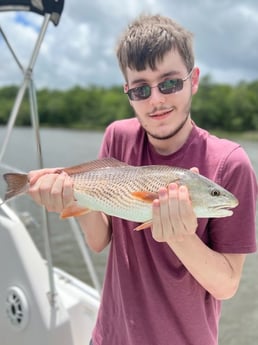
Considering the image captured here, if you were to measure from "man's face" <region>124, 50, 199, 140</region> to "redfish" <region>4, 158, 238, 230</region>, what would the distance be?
7.0 inches

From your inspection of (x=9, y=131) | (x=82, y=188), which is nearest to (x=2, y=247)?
(x=9, y=131)

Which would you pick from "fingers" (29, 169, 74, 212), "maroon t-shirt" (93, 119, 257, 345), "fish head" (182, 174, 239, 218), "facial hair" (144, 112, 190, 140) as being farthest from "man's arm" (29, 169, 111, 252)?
"fish head" (182, 174, 239, 218)

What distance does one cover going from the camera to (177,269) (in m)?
1.74

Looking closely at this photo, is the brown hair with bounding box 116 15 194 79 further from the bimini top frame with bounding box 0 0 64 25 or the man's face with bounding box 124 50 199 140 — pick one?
the bimini top frame with bounding box 0 0 64 25

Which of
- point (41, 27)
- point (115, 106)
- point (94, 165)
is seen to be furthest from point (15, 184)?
point (115, 106)

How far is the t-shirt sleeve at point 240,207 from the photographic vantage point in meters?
1.65

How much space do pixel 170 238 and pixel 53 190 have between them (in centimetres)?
50

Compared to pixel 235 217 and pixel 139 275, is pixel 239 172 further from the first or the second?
pixel 139 275

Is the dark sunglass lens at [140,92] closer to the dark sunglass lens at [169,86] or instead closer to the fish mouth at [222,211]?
the dark sunglass lens at [169,86]

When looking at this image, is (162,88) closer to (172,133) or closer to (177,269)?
(172,133)

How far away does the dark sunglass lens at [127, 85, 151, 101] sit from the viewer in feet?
5.71

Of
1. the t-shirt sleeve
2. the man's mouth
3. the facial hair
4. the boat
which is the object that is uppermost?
the man's mouth

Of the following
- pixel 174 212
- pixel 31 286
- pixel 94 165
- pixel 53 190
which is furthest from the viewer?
pixel 31 286

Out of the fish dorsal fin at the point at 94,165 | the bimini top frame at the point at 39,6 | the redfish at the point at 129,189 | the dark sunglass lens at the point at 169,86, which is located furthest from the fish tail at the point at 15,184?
the bimini top frame at the point at 39,6
